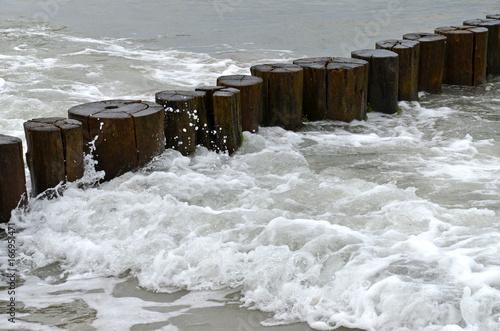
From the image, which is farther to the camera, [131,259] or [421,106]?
[421,106]

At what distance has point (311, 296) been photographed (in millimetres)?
3748

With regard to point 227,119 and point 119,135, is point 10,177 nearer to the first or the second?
point 119,135

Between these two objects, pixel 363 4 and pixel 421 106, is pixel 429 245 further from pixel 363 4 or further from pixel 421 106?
pixel 363 4

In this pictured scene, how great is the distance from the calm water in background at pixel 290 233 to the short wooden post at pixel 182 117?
0.51 ft

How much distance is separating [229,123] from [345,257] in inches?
100

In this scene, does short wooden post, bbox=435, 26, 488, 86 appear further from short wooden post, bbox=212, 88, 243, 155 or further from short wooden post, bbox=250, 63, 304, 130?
short wooden post, bbox=212, 88, 243, 155

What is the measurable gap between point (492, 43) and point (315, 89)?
379 cm

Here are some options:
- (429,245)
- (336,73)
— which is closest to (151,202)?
(429,245)

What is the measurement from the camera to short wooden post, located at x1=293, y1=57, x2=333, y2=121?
724cm

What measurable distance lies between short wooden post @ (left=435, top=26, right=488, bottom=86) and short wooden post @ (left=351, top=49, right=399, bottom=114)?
5.06 feet

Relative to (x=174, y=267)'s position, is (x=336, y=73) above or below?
above

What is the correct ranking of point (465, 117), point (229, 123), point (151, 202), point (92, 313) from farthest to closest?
1. point (465, 117)
2. point (229, 123)
3. point (151, 202)
4. point (92, 313)

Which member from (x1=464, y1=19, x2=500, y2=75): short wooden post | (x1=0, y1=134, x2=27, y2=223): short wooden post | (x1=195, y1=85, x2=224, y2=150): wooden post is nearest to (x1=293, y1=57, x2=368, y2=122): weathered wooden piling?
(x1=195, y1=85, x2=224, y2=150): wooden post

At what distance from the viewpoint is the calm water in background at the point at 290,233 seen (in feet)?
12.0
